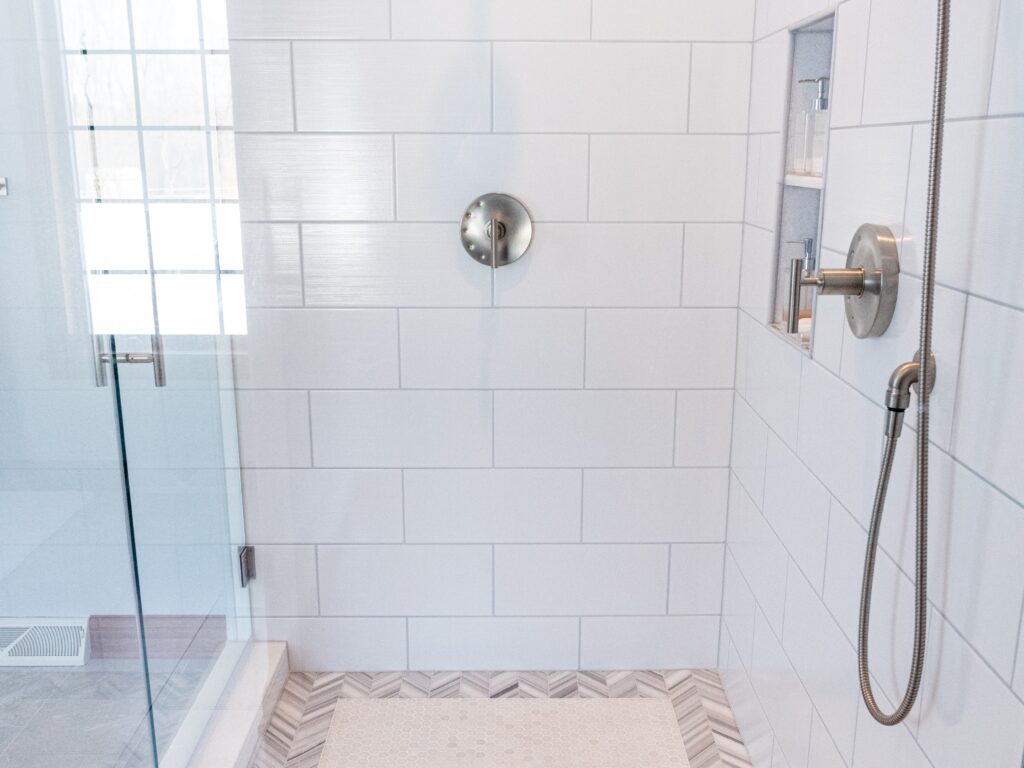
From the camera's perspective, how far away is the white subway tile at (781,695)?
1.51 m

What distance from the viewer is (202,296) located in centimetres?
180

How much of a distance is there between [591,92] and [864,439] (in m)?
0.95

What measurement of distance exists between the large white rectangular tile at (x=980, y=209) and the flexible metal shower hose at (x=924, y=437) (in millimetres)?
41

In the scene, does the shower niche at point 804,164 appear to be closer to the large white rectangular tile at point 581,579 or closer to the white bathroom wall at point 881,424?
the white bathroom wall at point 881,424

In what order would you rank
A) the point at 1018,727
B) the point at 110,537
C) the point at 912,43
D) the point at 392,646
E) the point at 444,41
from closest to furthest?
the point at 1018,727
the point at 912,43
the point at 110,537
the point at 444,41
the point at 392,646

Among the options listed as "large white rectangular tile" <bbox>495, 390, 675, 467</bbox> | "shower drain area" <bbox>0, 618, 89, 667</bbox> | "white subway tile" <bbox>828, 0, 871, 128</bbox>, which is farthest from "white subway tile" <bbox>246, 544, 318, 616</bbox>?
"white subway tile" <bbox>828, 0, 871, 128</bbox>

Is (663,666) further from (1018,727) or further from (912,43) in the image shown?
(912,43)

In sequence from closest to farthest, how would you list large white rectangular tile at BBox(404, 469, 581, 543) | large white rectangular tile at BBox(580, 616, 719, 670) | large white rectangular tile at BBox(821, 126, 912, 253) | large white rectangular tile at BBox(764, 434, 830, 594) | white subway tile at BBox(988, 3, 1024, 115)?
white subway tile at BBox(988, 3, 1024, 115), large white rectangular tile at BBox(821, 126, 912, 253), large white rectangular tile at BBox(764, 434, 830, 594), large white rectangular tile at BBox(404, 469, 581, 543), large white rectangular tile at BBox(580, 616, 719, 670)

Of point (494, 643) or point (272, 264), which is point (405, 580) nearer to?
point (494, 643)

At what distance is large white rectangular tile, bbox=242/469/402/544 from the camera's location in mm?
1993

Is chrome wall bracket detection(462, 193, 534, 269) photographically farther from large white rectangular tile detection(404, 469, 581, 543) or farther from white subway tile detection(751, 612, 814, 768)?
white subway tile detection(751, 612, 814, 768)

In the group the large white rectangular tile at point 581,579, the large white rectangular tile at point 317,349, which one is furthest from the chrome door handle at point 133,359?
the large white rectangular tile at point 581,579

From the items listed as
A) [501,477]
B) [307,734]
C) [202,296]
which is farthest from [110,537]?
[501,477]

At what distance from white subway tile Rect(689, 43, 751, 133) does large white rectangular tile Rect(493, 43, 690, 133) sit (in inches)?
0.9
